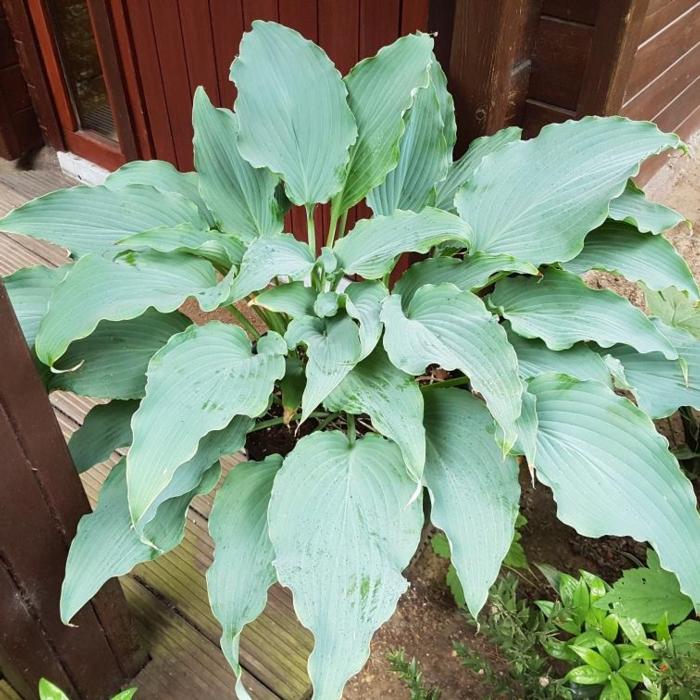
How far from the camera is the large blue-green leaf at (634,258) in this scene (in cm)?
116

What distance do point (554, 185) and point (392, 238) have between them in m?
0.32

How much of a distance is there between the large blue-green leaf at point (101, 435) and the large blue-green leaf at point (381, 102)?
58 centimetres

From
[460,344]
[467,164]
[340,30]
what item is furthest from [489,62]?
[460,344]

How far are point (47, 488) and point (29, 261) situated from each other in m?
1.58

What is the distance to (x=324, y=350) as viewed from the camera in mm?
1033

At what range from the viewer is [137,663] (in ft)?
3.83

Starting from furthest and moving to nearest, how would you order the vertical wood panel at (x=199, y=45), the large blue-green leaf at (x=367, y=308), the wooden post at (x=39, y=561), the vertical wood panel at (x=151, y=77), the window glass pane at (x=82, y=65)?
the window glass pane at (x=82, y=65)
the vertical wood panel at (x=151, y=77)
the vertical wood panel at (x=199, y=45)
the large blue-green leaf at (x=367, y=308)
the wooden post at (x=39, y=561)

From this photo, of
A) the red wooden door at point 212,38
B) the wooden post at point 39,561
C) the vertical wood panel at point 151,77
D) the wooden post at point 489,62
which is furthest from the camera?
the vertical wood panel at point 151,77

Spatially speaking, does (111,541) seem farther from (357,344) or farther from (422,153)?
(422,153)

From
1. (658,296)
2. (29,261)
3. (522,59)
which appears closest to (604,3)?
(522,59)

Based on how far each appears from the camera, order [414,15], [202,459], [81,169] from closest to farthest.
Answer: [202,459] < [414,15] < [81,169]

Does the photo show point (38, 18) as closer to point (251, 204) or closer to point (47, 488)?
point (251, 204)

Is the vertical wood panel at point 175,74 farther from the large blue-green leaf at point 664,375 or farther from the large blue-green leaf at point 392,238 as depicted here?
the large blue-green leaf at point 664,375

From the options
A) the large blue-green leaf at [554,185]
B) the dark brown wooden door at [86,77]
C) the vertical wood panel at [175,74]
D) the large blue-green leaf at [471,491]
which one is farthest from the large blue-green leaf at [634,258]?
the dark brown wooden door at [86,77]
